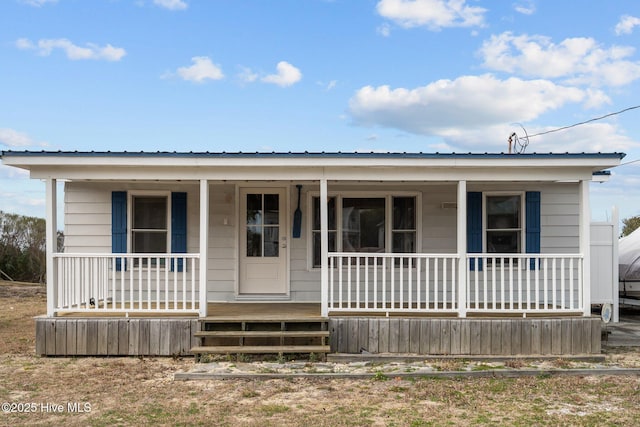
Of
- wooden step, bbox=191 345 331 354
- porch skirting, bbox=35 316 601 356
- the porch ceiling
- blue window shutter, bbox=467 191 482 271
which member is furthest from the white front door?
blue window shutter, bbox=467 191 482 271

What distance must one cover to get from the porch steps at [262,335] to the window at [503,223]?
346cm

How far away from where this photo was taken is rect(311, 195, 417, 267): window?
8.65m

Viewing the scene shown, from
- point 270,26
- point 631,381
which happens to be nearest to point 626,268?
point 631,381

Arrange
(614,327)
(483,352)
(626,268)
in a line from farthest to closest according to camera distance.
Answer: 1. (626,268)
2. (614,327)
3. (483,352)

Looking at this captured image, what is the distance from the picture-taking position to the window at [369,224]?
8.65 meters

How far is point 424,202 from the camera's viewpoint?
8.65 meters

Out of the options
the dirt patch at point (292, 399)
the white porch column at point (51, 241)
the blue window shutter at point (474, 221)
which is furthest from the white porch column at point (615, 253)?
the white porch column at point (51, 241)

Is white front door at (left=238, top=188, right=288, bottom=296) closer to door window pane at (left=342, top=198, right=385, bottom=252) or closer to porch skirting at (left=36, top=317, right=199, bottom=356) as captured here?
door window pane at (left=342, top=198, right=385, bottom=252)

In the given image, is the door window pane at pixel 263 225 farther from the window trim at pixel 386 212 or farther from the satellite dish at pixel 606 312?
the satellite dish at pixel 606 312

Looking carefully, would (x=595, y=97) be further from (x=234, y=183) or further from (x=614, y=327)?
(x=234, y=183)

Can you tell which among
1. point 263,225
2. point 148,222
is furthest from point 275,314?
point 148,222

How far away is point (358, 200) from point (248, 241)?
6.54 ft

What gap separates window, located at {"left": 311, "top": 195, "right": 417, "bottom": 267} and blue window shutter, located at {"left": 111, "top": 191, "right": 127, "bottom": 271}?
3.10 m

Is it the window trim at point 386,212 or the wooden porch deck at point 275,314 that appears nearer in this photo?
the wooden porch deck at point 275,314
